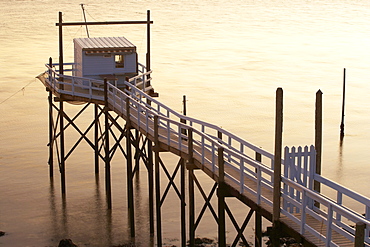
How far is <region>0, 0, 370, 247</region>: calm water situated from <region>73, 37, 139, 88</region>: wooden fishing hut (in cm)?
481

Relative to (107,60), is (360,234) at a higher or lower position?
lower

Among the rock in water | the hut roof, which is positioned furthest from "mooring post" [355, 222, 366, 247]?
the hut roof

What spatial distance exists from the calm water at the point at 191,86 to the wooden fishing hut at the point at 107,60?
15.8ft

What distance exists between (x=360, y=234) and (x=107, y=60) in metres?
16.8

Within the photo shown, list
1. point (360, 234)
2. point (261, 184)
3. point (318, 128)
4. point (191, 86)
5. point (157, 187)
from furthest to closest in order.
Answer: point (191, 86) → point (157, 187) → point (261, 184) → point (318, 128) → point (360, 234)

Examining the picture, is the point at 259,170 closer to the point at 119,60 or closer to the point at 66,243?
the point at 66,243

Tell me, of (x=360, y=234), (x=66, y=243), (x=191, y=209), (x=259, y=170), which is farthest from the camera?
(x=66, y=243)

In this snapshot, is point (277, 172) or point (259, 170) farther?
point (259, 170)

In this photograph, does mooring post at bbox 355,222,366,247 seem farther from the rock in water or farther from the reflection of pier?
the rock in water

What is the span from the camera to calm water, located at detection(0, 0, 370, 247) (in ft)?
92.3

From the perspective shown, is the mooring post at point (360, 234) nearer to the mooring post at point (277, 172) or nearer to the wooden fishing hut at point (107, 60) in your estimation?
the mooring post at point (277, 172)

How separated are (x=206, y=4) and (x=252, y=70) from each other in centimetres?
4504

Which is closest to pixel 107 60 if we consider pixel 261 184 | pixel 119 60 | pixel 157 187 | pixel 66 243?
pixel 119 60

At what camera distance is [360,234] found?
1369 centimetres
